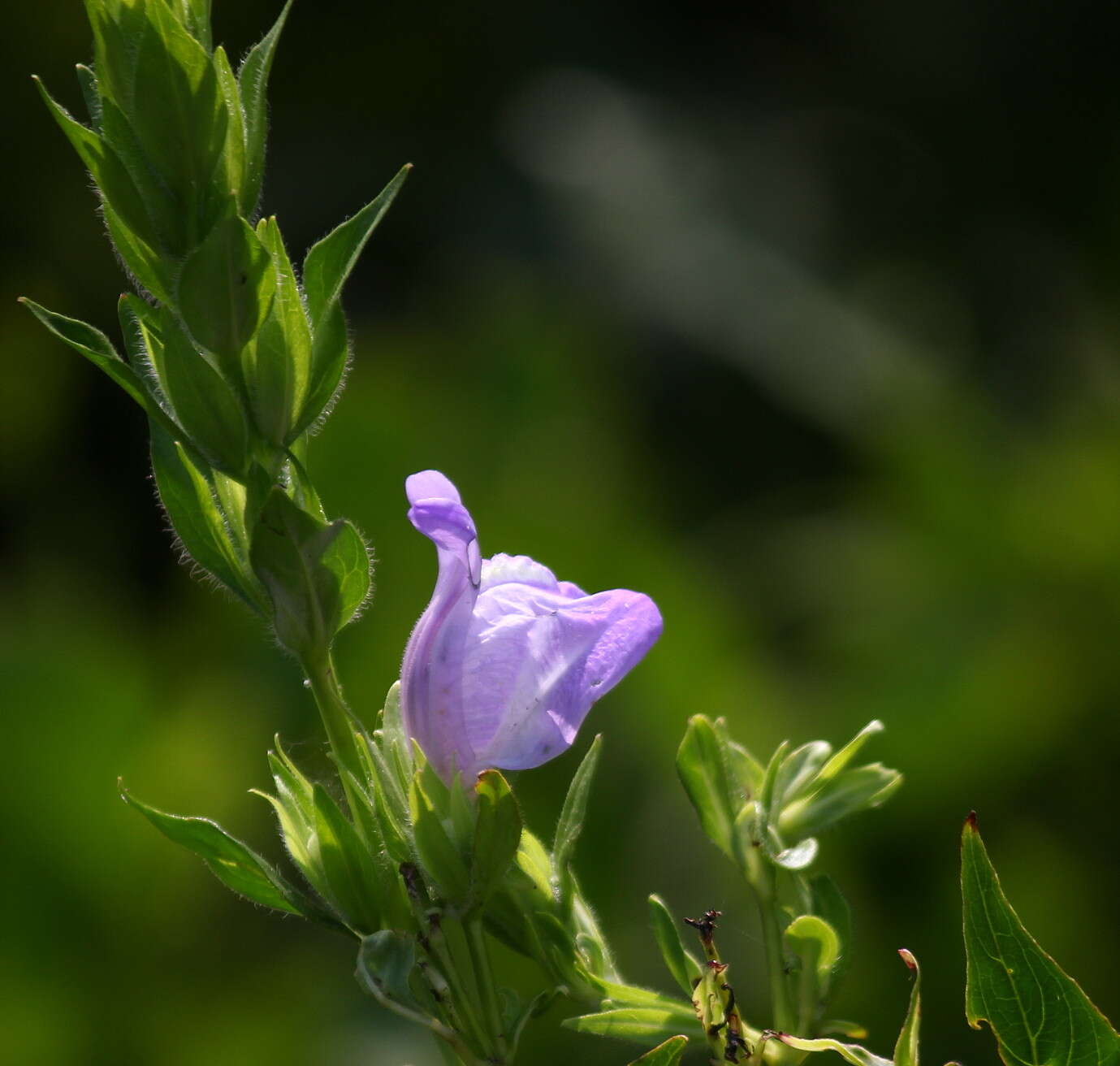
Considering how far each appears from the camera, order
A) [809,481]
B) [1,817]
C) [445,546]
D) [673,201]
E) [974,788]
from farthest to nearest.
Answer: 1. [673,201]
2. [809,481]
3. [974,788]
4. [1,817]
5. [445,546]

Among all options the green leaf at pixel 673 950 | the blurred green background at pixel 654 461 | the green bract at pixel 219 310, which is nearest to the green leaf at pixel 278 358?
the green bract at pixel 219 310

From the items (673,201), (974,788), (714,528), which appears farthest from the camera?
(673,201)

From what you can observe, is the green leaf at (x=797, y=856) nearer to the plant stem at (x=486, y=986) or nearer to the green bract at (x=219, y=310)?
the plant stem at (x=486, y=986)

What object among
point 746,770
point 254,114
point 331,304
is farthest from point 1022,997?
point 254,114

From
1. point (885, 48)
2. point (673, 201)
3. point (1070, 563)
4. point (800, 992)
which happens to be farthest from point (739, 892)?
point (885, 48)

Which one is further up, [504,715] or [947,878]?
[504,715]

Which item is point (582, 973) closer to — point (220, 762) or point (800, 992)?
point (800, 992)

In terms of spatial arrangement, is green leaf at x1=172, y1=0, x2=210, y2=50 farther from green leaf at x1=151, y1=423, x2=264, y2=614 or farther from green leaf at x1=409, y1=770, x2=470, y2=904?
green leaf at x1=409, y1=770, x2=470, y2=904
